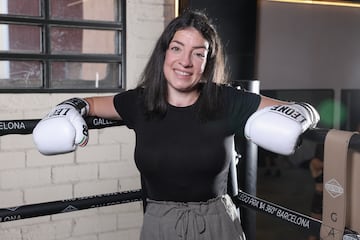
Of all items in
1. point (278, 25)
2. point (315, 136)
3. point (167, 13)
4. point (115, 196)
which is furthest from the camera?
point (278, 25)

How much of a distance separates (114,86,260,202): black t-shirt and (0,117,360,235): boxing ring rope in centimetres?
15

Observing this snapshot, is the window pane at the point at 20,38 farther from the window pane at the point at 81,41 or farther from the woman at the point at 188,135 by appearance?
the woman at the point at 188,135

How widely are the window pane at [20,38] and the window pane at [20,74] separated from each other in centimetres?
6

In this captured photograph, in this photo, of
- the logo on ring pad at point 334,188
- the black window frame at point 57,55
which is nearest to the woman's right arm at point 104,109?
the logo on ring pad at point 334,188

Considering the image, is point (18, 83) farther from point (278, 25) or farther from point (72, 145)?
point (278, 25)

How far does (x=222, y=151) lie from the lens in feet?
3.74

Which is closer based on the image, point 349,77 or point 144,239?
point 144,239

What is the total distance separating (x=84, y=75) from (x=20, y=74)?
0.96ft

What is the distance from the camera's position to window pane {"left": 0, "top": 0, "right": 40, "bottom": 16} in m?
2.02

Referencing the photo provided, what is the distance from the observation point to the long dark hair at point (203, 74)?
1.16m

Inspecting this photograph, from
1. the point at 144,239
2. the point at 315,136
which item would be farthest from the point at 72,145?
the point at 315,136

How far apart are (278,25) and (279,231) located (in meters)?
1.40

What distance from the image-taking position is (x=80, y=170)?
2.24 m

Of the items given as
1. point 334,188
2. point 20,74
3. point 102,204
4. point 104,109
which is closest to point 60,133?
point 104,109
